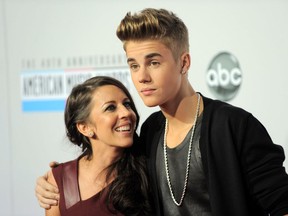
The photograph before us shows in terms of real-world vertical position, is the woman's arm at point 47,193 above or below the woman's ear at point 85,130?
below

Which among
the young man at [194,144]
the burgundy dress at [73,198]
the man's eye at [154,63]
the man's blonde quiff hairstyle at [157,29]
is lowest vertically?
the burgundy dress at [73,198]

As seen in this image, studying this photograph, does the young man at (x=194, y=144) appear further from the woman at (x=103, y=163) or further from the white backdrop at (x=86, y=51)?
the white backdrop at (x=86, y=51)

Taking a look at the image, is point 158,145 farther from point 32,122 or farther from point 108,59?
point 32,122

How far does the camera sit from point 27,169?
2.44m

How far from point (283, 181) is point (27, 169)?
161 cm

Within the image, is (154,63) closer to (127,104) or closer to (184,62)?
(184,62)

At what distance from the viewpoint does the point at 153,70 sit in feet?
3.92

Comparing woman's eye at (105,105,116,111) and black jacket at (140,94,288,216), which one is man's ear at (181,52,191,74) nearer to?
black jacket at (140,94,288,216)

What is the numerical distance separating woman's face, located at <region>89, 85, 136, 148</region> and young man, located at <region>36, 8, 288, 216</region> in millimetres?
143

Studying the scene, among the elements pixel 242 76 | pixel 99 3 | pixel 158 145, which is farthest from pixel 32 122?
pixel 158 145

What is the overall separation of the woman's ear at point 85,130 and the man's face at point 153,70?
1.17 ft

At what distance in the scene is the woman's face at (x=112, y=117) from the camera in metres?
1.43

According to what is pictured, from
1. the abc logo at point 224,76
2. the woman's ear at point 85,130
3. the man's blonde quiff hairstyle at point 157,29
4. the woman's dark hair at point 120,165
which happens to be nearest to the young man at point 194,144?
the man's blonde quiff hairstyle at point 157,29

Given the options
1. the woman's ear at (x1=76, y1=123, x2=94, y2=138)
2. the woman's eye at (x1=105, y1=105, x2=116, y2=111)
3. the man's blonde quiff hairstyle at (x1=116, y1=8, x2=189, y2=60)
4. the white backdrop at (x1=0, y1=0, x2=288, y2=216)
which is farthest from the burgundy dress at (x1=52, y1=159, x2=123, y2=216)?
the white backdrop at (x1=0, y1=0, x2=288, y2=216)
